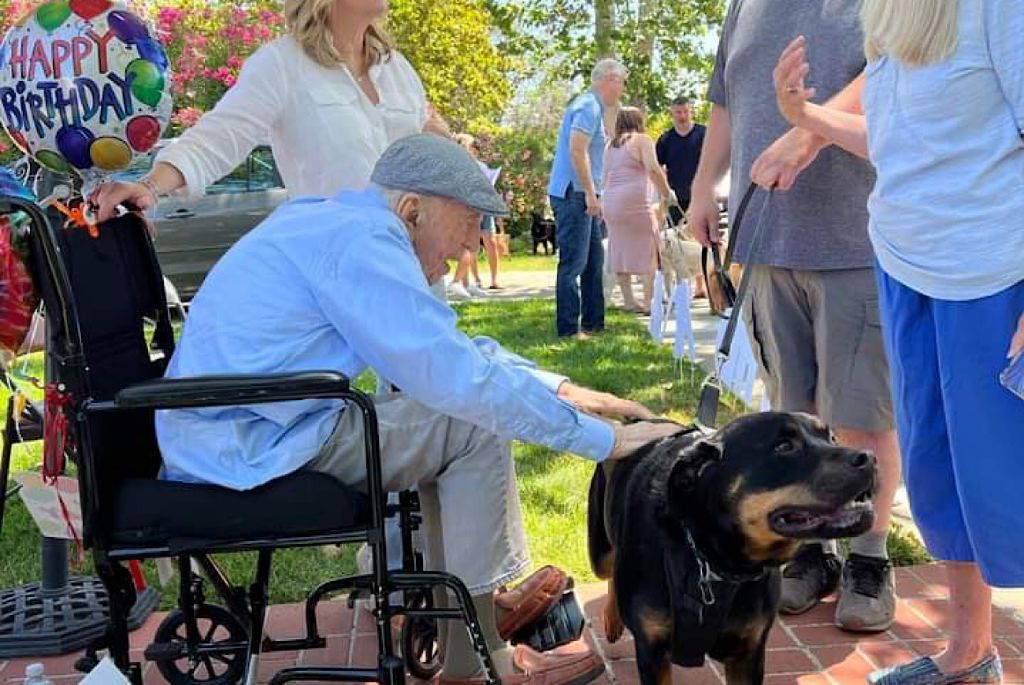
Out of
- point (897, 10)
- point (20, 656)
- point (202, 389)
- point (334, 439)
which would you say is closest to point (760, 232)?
point (897, 10)

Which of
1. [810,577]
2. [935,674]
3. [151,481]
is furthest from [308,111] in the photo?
[935,674]

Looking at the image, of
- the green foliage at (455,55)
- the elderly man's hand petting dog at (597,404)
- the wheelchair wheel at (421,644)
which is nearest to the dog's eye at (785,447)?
the elderly man's hand petting dog at (597,404)

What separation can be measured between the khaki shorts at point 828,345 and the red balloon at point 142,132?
1.88m

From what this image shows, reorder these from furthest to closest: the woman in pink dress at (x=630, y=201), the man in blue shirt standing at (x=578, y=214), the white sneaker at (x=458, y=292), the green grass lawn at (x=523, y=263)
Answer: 1. the green grass lawn at (x=523, y=263)
2. the white sneaker at (x=458, y=292)
3. the woman in pink dress at (x=630, y=201)
4. the man in blue shirt standing at (x=578, y=214)

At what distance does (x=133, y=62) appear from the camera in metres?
3.10

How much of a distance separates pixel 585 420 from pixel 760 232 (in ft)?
4.12

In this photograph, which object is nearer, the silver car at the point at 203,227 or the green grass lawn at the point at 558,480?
the green grass lawn at the point at 558,480

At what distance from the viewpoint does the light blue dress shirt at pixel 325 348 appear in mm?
2346

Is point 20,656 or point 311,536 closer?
point 311,536

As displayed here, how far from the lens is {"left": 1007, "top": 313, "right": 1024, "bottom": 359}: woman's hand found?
7.58 ft

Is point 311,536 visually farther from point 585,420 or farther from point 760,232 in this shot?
point 760,232

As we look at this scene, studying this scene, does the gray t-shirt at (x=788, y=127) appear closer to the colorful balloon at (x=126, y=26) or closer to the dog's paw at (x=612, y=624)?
the dog's paw at (x=612, y=624)

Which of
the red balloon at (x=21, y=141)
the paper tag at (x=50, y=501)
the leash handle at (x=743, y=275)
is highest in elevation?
the red balloon at (x=21, y=141)

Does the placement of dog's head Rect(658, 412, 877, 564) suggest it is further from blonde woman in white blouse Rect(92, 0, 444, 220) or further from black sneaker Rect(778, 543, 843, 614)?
blonde woman in white blouse Rect(92, 0, 444, 220)
